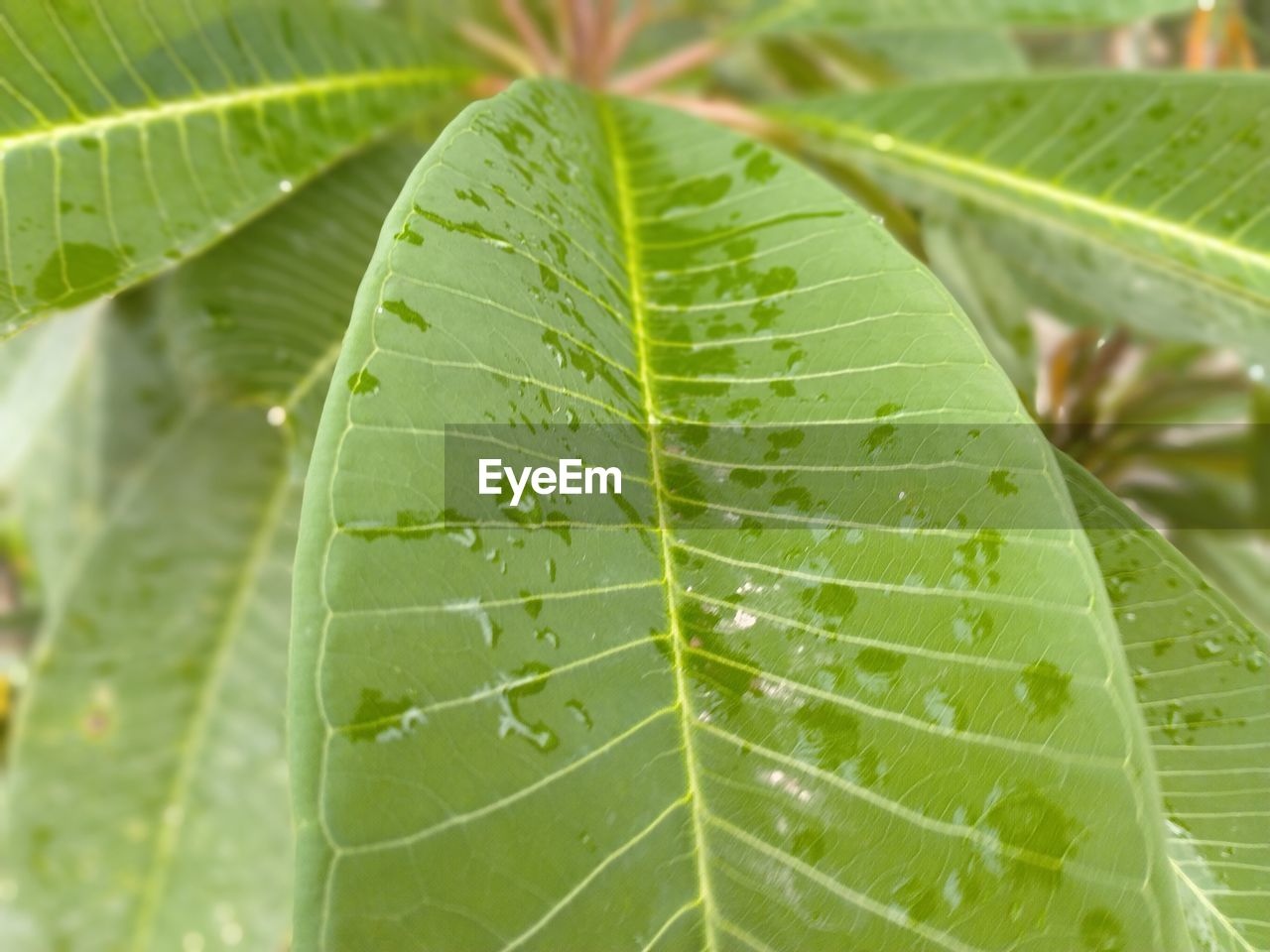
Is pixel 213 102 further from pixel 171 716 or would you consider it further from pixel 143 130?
pixel 171 716

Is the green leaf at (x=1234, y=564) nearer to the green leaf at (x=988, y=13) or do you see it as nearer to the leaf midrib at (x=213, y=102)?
the green leaf at (x=988, y=13)

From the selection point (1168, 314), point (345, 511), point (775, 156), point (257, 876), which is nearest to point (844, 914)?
point (345, 511)

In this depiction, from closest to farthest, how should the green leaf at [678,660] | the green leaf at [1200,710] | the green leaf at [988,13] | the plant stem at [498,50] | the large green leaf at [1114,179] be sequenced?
the green leaf at [678,660], the green leaf at [1200,710], the large green leaf at [1114,179], the green leaf at [988,13], the plant stem at [498,50]

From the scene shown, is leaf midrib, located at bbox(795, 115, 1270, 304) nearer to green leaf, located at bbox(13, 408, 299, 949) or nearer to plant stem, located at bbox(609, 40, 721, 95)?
plant stem, located at bbox(609, 40, 721, 95)

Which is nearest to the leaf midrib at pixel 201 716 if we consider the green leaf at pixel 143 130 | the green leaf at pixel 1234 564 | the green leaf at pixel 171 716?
the green leaf at pixel 171 716

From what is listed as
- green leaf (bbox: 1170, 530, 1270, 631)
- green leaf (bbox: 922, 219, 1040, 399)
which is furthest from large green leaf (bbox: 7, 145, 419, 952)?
green leaf (bbox: 1170, 530, 1270, 631)

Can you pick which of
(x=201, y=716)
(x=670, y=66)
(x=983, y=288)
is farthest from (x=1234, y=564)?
(x=201, y=716)
